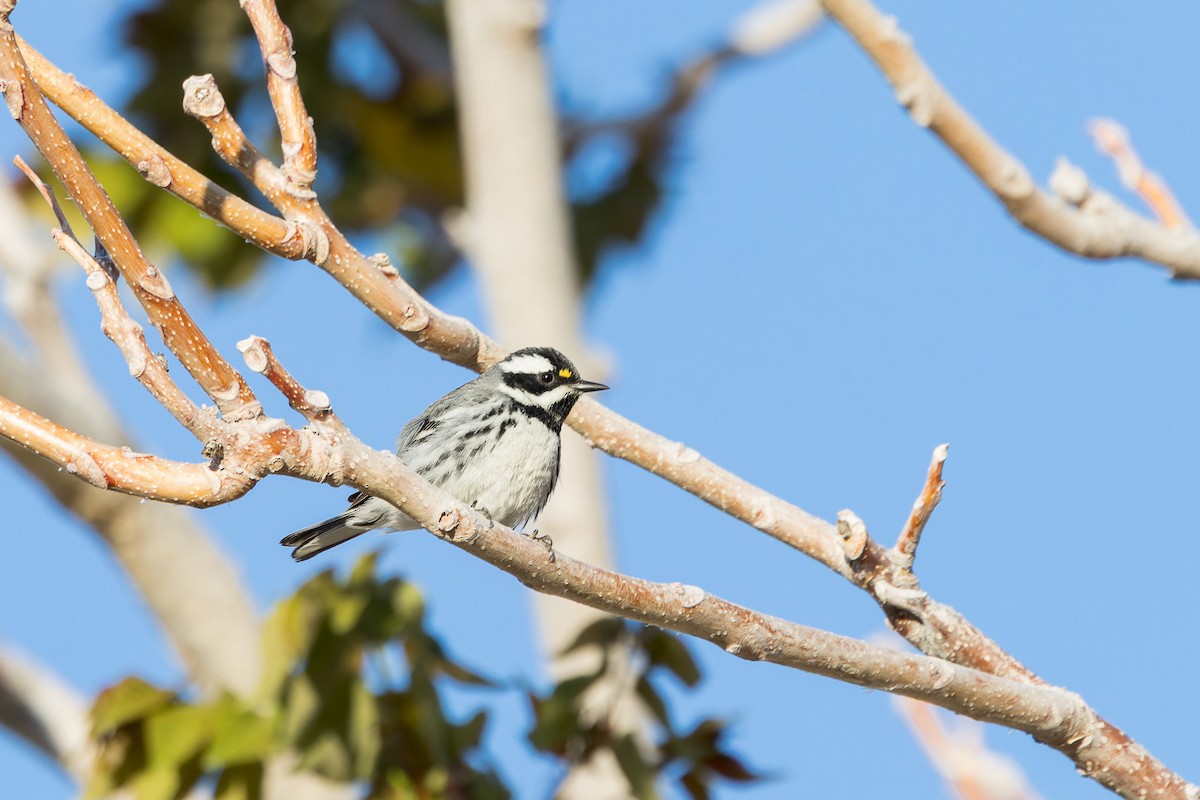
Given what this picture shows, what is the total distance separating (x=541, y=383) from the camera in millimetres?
6277

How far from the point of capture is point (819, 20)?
1115 centimetres

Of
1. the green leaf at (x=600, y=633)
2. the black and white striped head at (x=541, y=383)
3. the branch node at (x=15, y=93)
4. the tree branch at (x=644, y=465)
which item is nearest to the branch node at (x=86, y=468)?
the tree branch at (x=644, y=465)

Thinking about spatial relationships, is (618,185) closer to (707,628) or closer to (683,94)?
(683,94)

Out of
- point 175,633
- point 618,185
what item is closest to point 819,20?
point 618,185

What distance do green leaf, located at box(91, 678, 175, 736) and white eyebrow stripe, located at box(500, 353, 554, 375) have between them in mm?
2043

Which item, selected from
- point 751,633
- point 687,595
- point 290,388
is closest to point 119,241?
point 290,388

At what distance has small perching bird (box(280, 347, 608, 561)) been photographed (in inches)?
225

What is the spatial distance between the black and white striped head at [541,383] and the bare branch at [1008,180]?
2.17 metres

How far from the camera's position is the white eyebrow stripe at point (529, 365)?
620 cm

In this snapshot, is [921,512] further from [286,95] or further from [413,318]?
[286,95]

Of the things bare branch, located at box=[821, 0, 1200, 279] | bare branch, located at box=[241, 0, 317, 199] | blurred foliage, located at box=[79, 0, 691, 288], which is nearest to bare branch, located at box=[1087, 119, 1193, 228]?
bare branch, located at box=[821, 0, 1200, 279]

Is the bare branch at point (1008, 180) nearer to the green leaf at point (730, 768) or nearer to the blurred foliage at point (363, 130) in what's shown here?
the green leaf at point (730, 768)

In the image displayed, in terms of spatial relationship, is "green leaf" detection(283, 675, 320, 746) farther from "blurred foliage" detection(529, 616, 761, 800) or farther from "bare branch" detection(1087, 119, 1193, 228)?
"bare branch" detection(1087, 119, 1193, 228)

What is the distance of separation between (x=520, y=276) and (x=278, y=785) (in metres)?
3.51
